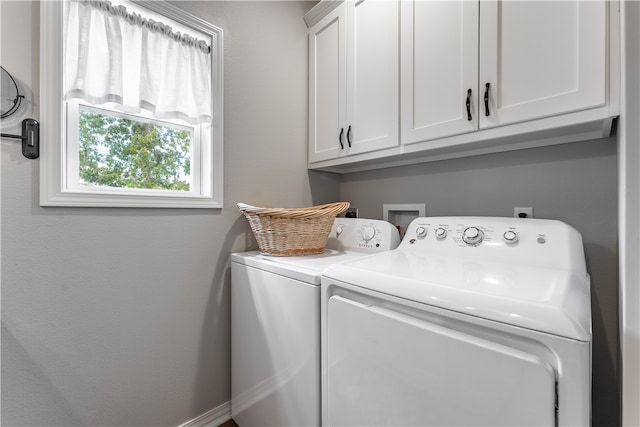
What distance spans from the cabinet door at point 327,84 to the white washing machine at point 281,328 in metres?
0.55

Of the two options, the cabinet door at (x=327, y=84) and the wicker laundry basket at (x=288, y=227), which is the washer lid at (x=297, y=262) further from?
the cabinet door at (x=327, y=84)

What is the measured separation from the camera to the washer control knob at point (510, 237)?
1.10 metres

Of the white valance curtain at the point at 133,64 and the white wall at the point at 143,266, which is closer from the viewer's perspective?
the white wall at the point at 143,266

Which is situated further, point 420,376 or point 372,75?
point 372,75

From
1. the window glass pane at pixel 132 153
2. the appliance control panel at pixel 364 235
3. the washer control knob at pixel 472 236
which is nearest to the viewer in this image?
the washer control knob at pixel 472 236

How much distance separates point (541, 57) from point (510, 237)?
2.20 feet

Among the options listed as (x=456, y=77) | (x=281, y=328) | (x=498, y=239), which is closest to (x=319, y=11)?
(x=456, y=77)

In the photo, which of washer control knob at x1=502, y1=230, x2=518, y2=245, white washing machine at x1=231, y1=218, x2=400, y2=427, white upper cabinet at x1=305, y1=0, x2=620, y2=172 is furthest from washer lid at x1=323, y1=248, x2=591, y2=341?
white upper cabinet at x1=305, y1=0, x2=620, y2=172

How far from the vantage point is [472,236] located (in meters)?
1.19

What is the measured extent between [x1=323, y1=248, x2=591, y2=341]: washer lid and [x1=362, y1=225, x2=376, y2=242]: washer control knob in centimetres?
45

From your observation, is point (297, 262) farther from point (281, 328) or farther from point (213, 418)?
point (213, 418)

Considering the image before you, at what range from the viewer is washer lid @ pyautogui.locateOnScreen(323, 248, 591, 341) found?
23.3 inches

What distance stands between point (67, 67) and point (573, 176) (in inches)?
85.3

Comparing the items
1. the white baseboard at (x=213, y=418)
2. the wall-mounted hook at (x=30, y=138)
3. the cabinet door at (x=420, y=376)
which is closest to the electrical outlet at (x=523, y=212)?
the cabinet door at (x=420, y=376)
